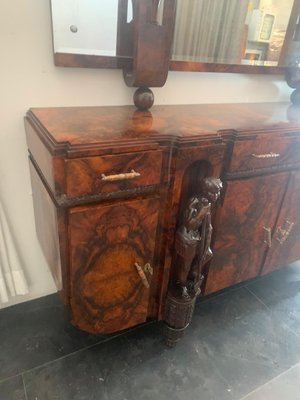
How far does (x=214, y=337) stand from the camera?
1255 mm

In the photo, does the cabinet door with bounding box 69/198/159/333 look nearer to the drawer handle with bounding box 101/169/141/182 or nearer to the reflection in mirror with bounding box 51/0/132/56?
the drawer handle with bounding box 101/169/141/182

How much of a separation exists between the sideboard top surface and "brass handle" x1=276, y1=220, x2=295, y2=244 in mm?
403

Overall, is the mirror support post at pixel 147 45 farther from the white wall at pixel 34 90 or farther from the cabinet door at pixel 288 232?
→ the cabinet door at pixel 288 232

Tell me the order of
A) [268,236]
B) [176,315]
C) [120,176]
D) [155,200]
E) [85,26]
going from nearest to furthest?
[120,176]
[155,200]
[85,26]
[176,315]
[268,236]

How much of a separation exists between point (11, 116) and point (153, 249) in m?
0.63

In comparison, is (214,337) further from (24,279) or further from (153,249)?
(24,279)

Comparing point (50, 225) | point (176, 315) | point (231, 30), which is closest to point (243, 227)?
point (176, 315)

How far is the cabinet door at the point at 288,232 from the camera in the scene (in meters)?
1.18

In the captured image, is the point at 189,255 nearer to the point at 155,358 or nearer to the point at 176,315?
the point at 176,315

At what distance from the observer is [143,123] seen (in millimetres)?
941

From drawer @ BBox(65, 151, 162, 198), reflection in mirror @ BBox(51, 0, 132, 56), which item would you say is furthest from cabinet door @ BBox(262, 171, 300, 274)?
reflection in mirror @ BBox(51, 0, 132, 56)

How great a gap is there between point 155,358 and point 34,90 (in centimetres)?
105

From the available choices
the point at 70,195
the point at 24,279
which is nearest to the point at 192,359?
the point at 24,279

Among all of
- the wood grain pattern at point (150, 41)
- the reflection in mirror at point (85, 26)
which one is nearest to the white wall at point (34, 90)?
the reflection in mirror at point (85, 26)
